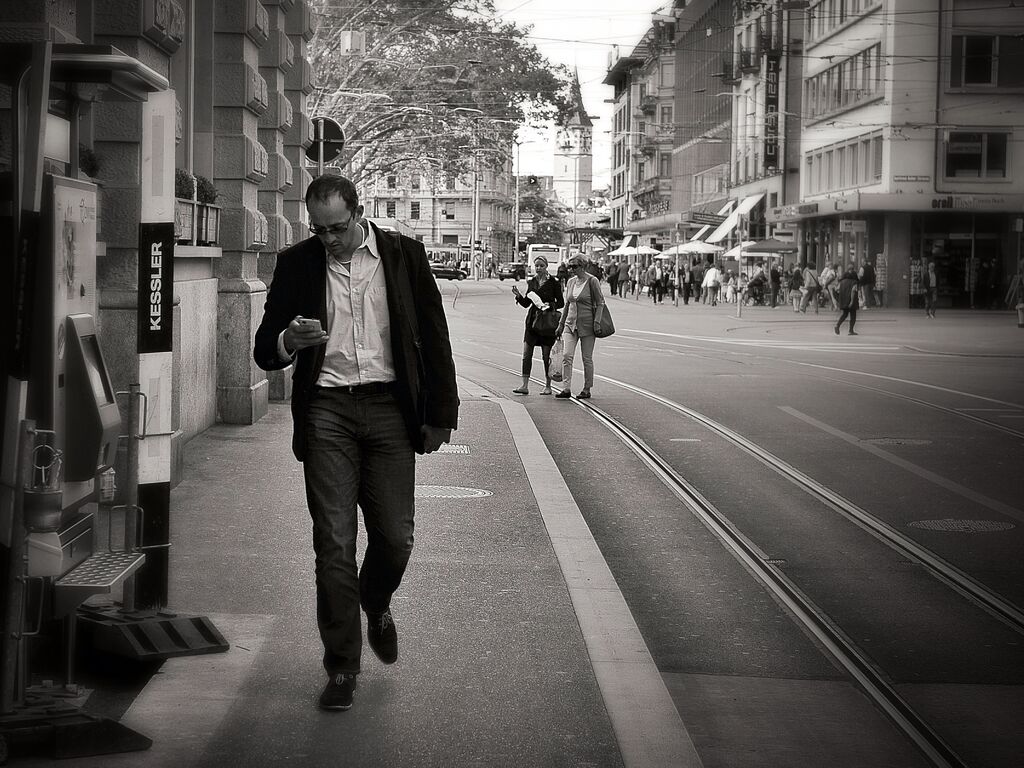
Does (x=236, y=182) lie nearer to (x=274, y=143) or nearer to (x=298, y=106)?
(x=274, y=143)

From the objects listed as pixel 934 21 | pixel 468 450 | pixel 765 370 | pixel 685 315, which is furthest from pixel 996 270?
pixel 468 450

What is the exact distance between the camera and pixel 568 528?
28.8 feet

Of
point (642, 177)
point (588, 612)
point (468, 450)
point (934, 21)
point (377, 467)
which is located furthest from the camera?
point (642, 177)

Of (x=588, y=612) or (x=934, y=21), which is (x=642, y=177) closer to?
(x=934, y=21)

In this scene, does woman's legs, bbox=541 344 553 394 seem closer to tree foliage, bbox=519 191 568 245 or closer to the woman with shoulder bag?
the woman with shoulder bag

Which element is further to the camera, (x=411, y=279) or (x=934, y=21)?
(x=934, y=21)

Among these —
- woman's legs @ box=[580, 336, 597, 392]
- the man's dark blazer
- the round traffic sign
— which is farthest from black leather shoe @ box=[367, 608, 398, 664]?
the round traffic sign

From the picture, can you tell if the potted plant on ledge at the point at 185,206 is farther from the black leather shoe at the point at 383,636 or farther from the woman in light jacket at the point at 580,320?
the woman in light jacket at the point at 580,320

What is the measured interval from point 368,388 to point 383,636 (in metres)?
0.97

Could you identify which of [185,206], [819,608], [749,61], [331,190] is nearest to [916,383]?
[185,206]

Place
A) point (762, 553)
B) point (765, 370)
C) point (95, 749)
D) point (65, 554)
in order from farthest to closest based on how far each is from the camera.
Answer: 1. point (765, 370)
2. point (762, 553)
3. point (65, 554)
4. point (95, 749)

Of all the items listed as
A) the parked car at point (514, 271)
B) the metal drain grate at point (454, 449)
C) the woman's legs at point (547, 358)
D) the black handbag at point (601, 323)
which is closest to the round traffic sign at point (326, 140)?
the woman's legs at point (547, 358)

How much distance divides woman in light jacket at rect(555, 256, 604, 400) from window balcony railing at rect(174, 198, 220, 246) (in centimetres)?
557

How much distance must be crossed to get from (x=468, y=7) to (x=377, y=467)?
41.0 m
